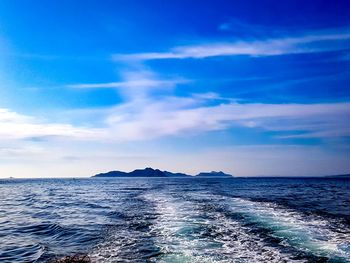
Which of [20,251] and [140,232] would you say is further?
[140,232]

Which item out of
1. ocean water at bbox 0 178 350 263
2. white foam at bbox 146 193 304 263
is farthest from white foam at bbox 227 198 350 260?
white foam at bbox 146 193 304 263

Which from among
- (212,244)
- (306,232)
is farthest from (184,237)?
(306,232)

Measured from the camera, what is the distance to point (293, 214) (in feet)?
88.7

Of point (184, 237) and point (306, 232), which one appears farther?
point (306, 232)

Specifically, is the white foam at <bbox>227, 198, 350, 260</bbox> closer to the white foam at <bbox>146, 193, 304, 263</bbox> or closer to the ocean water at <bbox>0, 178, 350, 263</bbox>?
the ocean water at <bbox>0, 178, 350, 263</bbox>

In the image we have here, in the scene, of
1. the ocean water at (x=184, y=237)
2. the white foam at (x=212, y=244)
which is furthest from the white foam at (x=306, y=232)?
the white foam at (x=212, y=244)

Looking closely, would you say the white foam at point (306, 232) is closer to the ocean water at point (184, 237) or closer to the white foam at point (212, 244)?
the ocean water at point (184, 237)

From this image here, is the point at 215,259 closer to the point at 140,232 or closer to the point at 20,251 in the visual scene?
the point at 140,232

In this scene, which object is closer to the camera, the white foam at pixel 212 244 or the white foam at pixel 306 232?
the white foam at pixel 212 244

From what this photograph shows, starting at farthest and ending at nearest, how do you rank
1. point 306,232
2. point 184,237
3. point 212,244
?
1. point 306,232
2. point 184,237
3. point 212,244

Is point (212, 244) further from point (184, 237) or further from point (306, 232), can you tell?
point (306, 232)

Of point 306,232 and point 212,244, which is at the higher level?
point 306,232

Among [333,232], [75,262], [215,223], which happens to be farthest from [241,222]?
[75,262]

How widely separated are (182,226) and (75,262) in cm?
955
